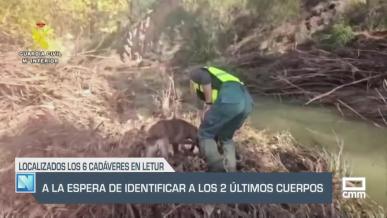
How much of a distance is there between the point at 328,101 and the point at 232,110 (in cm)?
57

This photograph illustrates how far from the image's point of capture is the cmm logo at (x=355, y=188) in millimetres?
3359

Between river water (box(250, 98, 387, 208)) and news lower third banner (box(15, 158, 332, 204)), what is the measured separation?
0.67 feet

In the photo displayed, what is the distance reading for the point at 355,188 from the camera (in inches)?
133

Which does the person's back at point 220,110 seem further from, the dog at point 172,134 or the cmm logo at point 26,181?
the cmm logo at point 26,181

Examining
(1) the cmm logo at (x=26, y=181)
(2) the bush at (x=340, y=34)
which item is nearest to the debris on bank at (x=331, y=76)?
(2) the bush at (x=340, y=34)

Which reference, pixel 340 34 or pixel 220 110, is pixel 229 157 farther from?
pixel 340 34

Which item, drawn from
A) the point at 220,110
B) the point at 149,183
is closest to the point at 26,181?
the point at 149,183

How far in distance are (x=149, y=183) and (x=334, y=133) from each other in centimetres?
111

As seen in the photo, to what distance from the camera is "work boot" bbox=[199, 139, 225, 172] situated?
11.0ft

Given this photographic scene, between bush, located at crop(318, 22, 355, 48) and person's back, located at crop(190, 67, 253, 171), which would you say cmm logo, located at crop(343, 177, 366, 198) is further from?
bush, located at crop(318, 22, 355, 48)

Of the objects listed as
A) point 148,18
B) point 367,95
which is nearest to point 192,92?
point 148,18

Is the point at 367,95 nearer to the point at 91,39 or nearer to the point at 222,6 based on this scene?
the point at 222,6

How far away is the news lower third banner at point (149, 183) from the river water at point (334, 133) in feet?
0.67

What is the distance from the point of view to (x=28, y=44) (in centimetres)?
330
